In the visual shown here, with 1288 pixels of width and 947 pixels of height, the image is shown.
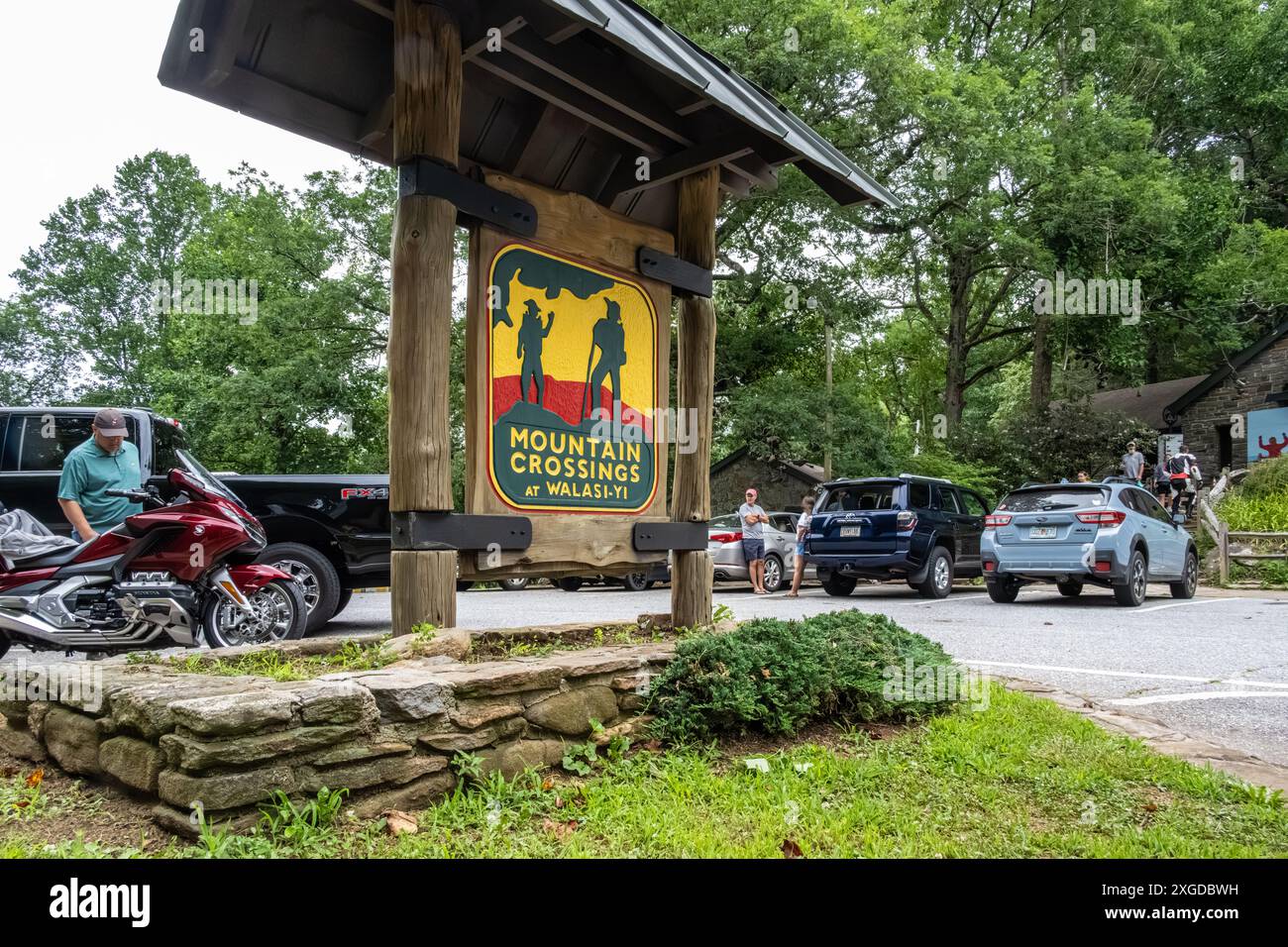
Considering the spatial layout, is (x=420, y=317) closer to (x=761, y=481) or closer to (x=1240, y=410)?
(x=761, y=481)

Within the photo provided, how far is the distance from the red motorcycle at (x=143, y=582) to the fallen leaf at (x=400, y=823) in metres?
3.14

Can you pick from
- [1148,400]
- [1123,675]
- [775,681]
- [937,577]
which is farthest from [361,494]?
[1148,400]

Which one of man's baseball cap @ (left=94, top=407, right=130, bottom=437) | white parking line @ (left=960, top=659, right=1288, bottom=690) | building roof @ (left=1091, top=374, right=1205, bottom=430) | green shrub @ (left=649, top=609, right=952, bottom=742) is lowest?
white parking line @ (left=960, top=659, right=1288, bottom=690)

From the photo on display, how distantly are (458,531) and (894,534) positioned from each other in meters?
10.4

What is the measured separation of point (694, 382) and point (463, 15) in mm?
2363

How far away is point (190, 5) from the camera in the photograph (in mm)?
3801

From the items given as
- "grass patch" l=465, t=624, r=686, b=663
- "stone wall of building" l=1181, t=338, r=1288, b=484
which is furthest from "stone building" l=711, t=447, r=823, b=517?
"grass patch" l=465, t=624, r=686, b=663

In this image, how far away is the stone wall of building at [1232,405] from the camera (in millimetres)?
24484

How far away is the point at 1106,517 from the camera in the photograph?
11266 mm

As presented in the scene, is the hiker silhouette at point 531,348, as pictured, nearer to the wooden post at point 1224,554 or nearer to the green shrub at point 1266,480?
the wooden post at point 1224,554

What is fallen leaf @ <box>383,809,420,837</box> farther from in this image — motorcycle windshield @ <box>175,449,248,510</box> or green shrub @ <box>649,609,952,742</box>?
motorcycle windshield @ <box>175,449,248,510</box>

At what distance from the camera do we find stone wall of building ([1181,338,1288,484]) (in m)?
24.5

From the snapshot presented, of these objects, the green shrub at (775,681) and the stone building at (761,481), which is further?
the stone building at (761,481)

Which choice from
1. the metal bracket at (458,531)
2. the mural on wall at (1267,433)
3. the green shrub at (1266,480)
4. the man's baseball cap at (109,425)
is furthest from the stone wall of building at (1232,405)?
the man's baseball cap at (109,425)
